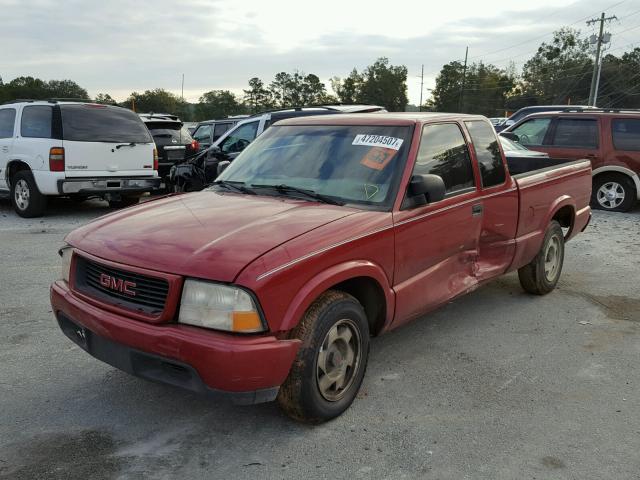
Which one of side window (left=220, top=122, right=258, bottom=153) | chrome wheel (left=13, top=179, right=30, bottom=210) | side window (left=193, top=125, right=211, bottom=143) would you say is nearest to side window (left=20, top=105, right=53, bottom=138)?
chrome wheel (left=13, top=179, right=30, bottom=210)

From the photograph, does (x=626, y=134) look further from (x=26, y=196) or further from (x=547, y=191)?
(x=26, y=196)

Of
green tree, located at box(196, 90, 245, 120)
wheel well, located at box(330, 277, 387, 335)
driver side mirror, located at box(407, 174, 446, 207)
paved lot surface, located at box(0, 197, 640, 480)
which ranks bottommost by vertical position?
paved lot surface, located at box(0, 197, 640, 480)

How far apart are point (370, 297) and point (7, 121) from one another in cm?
879

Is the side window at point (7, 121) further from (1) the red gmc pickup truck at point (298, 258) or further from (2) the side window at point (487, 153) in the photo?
(2) the side window at point (487, 153)

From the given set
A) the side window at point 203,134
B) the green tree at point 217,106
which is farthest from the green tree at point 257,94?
the side window at point 203,134

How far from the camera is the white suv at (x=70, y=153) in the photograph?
9039 millimetres

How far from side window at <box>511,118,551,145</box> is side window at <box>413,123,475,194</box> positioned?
25.3ft

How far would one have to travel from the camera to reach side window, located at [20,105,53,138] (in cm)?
915

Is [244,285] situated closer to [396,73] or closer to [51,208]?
[51,208]

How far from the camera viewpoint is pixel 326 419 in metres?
3.18

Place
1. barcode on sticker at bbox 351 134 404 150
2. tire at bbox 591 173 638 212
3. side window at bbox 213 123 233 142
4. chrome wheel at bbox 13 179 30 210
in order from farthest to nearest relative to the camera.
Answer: side window at bbox 213 123 233 142, tire at bbox 591 173 638 212, chrome wheel at bbox 13 179 30 210, barcode on sticker at bbox 351 134 404 150

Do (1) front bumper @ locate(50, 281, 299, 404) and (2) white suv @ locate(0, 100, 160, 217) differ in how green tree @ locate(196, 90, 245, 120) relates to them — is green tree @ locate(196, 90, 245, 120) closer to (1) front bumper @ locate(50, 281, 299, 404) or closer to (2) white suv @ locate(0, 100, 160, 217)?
(2) white suv @ locate(0, 100, 160, 217)

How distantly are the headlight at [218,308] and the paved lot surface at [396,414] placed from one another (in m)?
0.71

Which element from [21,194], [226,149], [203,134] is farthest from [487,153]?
[203,134]
